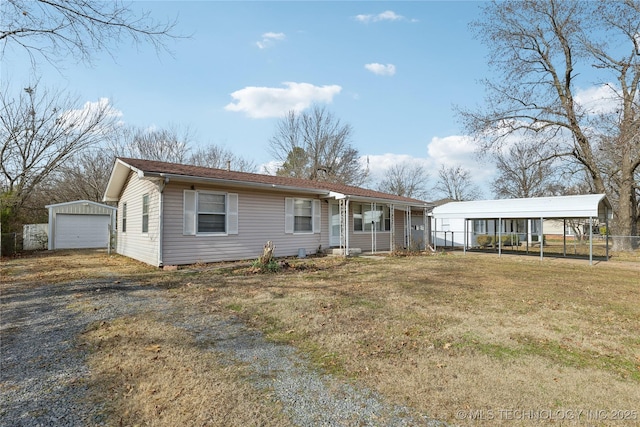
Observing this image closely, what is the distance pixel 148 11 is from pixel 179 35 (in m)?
0.67

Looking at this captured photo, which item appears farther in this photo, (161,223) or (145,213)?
(145,213)

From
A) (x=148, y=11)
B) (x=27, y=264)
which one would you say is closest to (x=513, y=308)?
(x=148, y=11)

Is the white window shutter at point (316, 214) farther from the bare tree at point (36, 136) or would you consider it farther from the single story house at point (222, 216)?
the bare tree at point (36, 136)

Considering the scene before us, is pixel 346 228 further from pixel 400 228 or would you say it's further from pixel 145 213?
pixel 145 213

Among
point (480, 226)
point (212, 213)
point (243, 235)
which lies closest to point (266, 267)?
point (243, 235)

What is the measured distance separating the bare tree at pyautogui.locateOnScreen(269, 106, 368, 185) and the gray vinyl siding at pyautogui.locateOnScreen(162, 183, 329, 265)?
17.2 m

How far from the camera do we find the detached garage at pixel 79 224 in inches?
672

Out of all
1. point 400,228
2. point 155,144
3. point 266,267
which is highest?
point 155,144

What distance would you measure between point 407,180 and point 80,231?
34839 millimetres

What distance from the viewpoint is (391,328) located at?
14.6 ft

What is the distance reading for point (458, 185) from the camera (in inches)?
1666

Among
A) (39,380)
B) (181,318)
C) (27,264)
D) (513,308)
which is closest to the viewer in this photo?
(39,380)

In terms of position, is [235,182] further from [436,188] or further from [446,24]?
[436,188]

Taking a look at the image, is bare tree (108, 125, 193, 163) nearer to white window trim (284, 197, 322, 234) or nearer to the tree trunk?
white window trim (284, 197, 322, 234)
